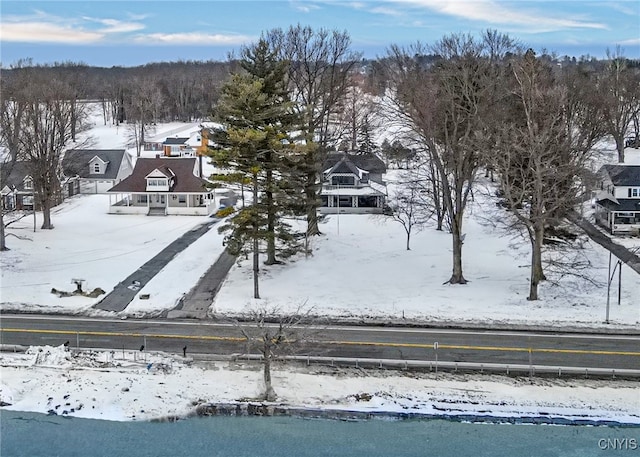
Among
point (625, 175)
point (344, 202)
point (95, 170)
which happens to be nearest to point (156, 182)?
point (95, 170)

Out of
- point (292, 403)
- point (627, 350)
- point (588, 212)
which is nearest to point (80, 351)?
point (292, 403)

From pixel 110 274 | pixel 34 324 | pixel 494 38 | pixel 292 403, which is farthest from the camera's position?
pixel 494 38

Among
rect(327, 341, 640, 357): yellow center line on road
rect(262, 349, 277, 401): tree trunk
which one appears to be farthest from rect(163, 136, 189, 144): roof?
rect(262, 349, 277, 401): tree trunk

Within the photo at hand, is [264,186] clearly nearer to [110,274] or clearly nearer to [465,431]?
[110,274]

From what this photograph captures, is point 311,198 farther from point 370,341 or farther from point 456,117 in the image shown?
point 370,341

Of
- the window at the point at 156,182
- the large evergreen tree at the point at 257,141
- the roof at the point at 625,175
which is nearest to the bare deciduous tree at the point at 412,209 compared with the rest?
the large evergreen tree at the point at 257,141

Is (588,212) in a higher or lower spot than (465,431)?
higher

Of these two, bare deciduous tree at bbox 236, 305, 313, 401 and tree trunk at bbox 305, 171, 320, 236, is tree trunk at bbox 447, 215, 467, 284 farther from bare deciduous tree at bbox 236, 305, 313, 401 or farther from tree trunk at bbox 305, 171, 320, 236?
tree trunk at bbox 305, 171, 320, 236
